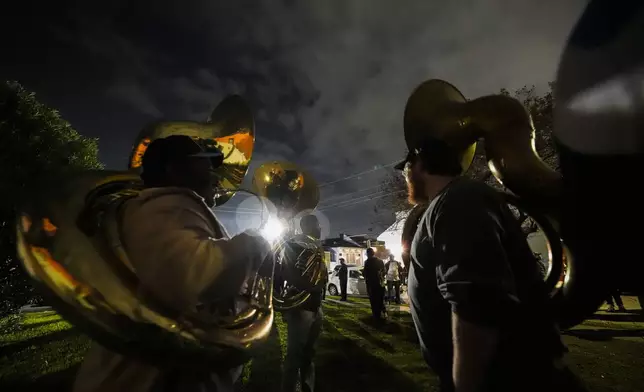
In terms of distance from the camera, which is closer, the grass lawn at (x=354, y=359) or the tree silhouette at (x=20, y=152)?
the grass lawn at (x=354, y=359)

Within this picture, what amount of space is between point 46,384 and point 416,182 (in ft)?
19.7

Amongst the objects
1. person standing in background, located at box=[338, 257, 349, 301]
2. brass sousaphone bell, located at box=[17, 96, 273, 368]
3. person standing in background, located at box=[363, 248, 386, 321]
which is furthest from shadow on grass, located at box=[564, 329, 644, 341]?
brass sousaphone bell, located at box=[17, 96, 273, 368]

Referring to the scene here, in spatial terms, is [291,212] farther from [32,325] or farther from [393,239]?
[393,239]

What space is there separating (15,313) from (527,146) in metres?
11.8

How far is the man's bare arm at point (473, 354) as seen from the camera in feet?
3.86

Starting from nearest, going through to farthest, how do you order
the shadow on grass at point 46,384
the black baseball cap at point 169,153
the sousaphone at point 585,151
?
the sousaphone at point 585,151, the black baseball cap at point 169,153, the shadow on grass at point 46,384

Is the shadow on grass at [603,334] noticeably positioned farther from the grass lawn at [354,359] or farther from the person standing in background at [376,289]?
the person standing in background at [376,289]

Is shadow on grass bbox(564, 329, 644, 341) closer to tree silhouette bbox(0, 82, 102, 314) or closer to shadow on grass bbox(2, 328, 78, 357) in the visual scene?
shadow on grass bbox(2, 328, 78, 357)

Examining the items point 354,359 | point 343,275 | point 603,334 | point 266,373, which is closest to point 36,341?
point 266,373

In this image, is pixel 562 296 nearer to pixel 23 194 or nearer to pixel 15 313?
pixel 23 194

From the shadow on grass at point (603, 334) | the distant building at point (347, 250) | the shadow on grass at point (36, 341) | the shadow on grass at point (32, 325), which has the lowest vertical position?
the shadow on grass at point (36, 341)

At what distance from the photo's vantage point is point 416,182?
193cm

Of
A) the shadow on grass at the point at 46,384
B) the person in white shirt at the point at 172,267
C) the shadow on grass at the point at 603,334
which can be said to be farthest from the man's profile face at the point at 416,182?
the shadow on grass at the point at 603,334

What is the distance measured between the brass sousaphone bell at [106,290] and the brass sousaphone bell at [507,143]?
152 centimetres
